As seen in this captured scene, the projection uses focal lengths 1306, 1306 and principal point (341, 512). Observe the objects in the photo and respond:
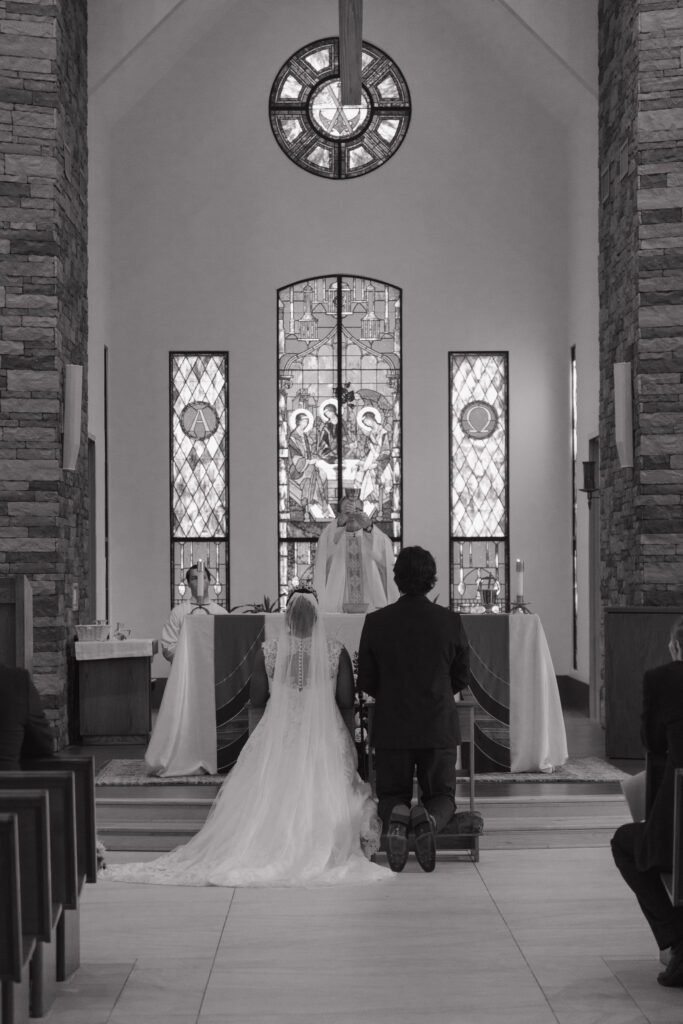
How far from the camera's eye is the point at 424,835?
18.6ft

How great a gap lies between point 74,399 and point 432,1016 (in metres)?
6.50

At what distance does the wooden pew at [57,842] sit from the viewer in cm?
388

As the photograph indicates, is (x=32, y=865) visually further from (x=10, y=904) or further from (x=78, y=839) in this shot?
(x=78, y=839)

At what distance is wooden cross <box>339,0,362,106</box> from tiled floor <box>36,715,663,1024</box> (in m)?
6.29

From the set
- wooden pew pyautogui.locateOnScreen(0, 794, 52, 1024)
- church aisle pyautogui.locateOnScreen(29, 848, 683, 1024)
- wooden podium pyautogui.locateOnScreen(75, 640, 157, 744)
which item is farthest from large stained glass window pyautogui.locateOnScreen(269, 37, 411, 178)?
wooden pew pyautogui.locateOnScreen(0, 794, 52, 1024)

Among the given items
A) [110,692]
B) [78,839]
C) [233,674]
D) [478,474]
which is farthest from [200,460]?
[78,839]

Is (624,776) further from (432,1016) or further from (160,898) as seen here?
(432,1016)

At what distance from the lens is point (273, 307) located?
13.2 meters

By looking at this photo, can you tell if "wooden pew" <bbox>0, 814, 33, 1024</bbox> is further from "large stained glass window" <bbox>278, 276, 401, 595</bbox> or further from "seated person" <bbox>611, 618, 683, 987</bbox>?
"large stained glass window" <bbox>278, 276, 401, 595</bbox>

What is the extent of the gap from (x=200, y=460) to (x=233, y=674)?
4.94 metres

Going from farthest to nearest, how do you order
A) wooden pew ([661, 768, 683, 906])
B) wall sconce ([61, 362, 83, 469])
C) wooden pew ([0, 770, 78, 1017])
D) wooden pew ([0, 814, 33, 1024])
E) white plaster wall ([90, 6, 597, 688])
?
white plaster wall ([90, 6, 597, 688]), wall sconce ([61, 362, 83, 469]), wooden pew ([0, 770, 78, 1017]), wooden pew ([661, 768, 683, 906]), wooden pew ([0, 814, 33, 1024])

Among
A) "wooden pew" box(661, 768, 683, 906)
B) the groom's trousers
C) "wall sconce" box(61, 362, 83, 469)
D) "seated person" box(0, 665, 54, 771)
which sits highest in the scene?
"wall sconce" box(61, 362, 83, 469)

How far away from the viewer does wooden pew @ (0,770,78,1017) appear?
3879mm

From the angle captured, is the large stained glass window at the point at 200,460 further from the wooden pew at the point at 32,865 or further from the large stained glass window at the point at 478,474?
the wooden pew at the point at 32,865
